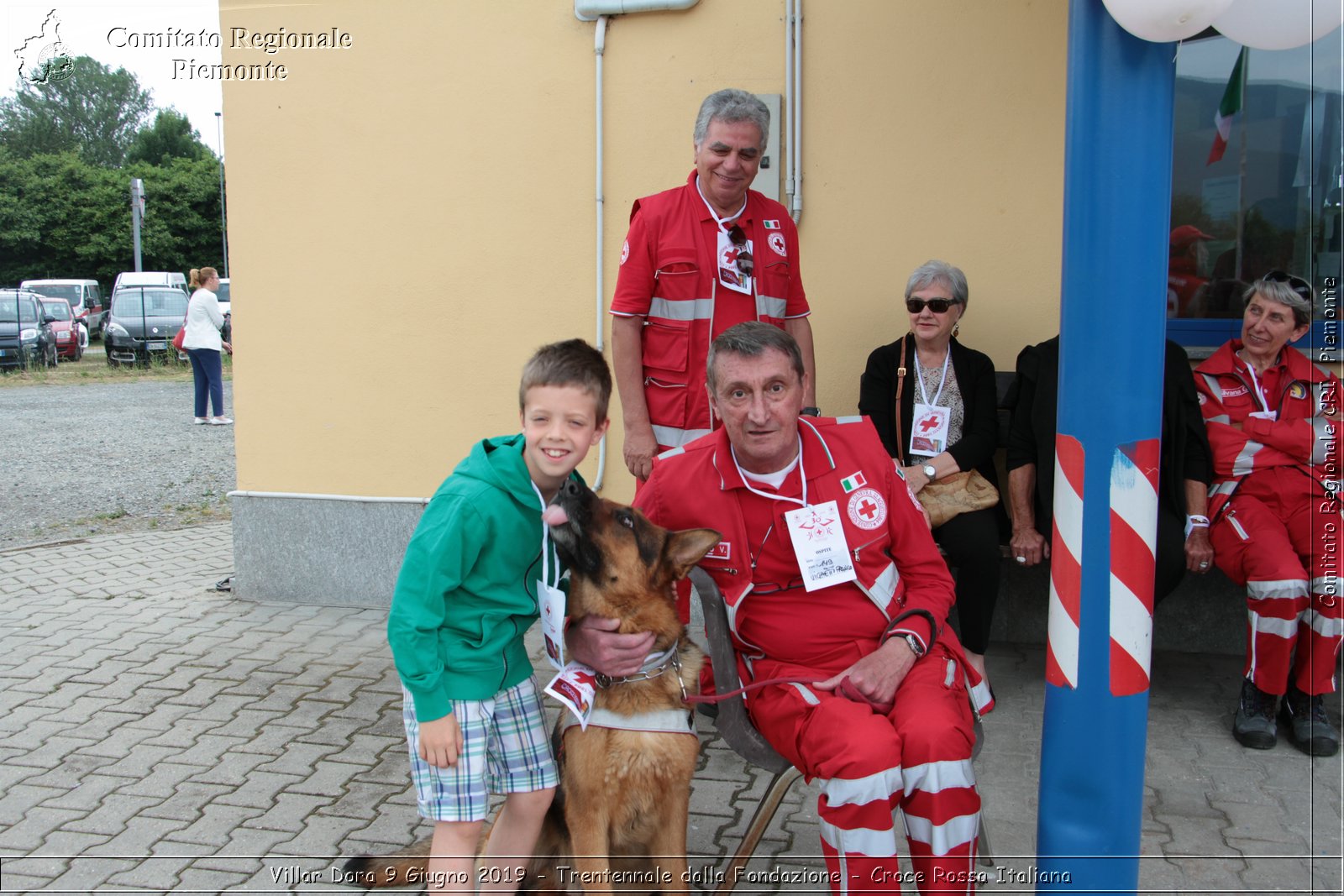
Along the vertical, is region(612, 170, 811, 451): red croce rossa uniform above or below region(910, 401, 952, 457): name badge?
above

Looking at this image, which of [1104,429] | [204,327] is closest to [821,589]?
[1104,429]

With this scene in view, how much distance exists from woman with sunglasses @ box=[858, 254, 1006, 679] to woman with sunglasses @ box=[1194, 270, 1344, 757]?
937 mm

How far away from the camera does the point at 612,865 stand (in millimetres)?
2748

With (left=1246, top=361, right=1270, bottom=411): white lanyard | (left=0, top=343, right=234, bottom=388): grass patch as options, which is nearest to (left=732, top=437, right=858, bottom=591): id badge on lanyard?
(left=1246, top=361, right=1270, bottom=411): white lanyard

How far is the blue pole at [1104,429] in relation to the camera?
7.57 feet

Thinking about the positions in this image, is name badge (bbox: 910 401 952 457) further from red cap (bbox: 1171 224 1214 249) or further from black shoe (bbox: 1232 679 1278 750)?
red cap (bbox: 1171 224 1214 249)

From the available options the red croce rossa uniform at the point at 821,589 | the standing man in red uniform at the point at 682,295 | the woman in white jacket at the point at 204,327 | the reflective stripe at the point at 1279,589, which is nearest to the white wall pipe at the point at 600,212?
the standing man in red uniform at the point at 682,295

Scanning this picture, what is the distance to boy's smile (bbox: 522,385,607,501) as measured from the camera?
2648 mm

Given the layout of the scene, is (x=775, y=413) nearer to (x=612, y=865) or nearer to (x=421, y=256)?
(x=612, y=865)

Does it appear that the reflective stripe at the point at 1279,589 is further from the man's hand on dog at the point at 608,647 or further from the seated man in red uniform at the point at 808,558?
the man's hand on dog at the point at 608,647

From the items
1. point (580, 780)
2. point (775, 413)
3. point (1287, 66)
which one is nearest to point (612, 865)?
point (580, 780)

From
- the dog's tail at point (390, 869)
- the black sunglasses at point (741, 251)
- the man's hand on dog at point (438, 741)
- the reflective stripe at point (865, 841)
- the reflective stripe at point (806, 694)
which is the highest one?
the black sunglasses at point (741, 251)

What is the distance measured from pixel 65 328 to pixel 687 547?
97.3ft

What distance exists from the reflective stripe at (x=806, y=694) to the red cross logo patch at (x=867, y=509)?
469mm
